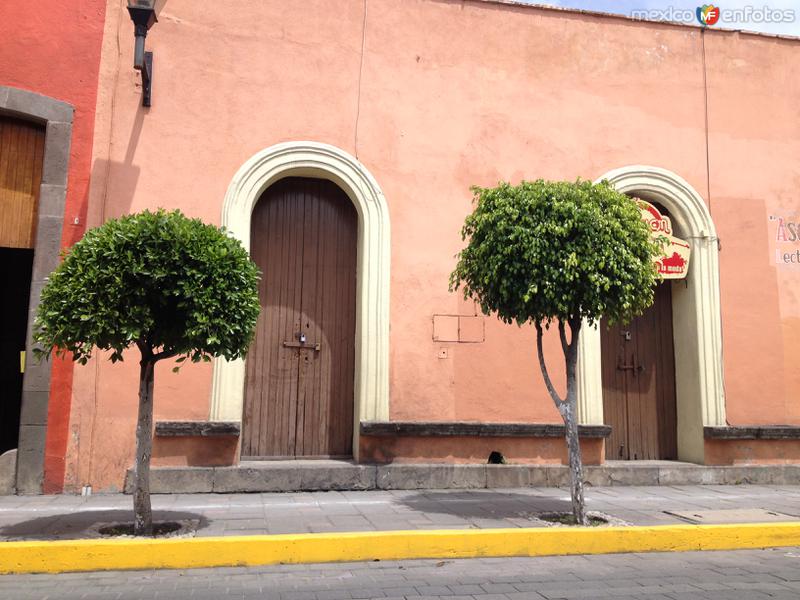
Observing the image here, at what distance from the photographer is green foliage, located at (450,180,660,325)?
6.40 m

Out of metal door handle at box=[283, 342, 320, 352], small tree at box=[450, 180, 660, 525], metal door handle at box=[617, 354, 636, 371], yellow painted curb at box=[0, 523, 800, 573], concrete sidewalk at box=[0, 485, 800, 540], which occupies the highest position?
small tree at box=[450, 180, 660, 525]

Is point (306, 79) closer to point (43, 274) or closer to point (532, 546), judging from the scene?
point (43, 274)

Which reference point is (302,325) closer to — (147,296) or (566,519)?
(147,296)

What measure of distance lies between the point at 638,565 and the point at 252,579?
3.12 metres

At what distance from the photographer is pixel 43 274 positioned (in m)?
7.98

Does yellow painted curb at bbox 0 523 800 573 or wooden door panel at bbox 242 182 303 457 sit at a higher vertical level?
wooden door panel at bbox 242 182 303 457

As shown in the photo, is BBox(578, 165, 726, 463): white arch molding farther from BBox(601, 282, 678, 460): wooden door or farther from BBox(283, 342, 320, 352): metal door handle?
BBox(283, 342, 320, 352): metal door handle

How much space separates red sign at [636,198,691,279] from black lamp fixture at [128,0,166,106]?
6795mm

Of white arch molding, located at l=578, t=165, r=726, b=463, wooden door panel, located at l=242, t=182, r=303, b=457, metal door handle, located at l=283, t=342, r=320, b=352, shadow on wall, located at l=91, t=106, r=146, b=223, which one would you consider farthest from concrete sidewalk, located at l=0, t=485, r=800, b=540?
shadow on wall, located at l=91, t=106, r=146, b=223

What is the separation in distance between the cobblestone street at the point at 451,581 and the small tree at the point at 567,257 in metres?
1.19

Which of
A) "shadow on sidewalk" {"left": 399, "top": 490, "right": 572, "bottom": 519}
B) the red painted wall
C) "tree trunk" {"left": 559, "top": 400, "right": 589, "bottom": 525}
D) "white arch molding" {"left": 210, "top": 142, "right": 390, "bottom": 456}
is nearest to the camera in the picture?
"tree trunk" {"left": 559, "top": 400, "right": 589, "bottom": 525}

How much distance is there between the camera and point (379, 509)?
7172 mm

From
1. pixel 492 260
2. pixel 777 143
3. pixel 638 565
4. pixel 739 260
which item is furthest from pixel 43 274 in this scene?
pixel 777 143

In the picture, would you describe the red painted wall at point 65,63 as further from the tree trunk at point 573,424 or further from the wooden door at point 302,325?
the tree trunk at point 573,424
